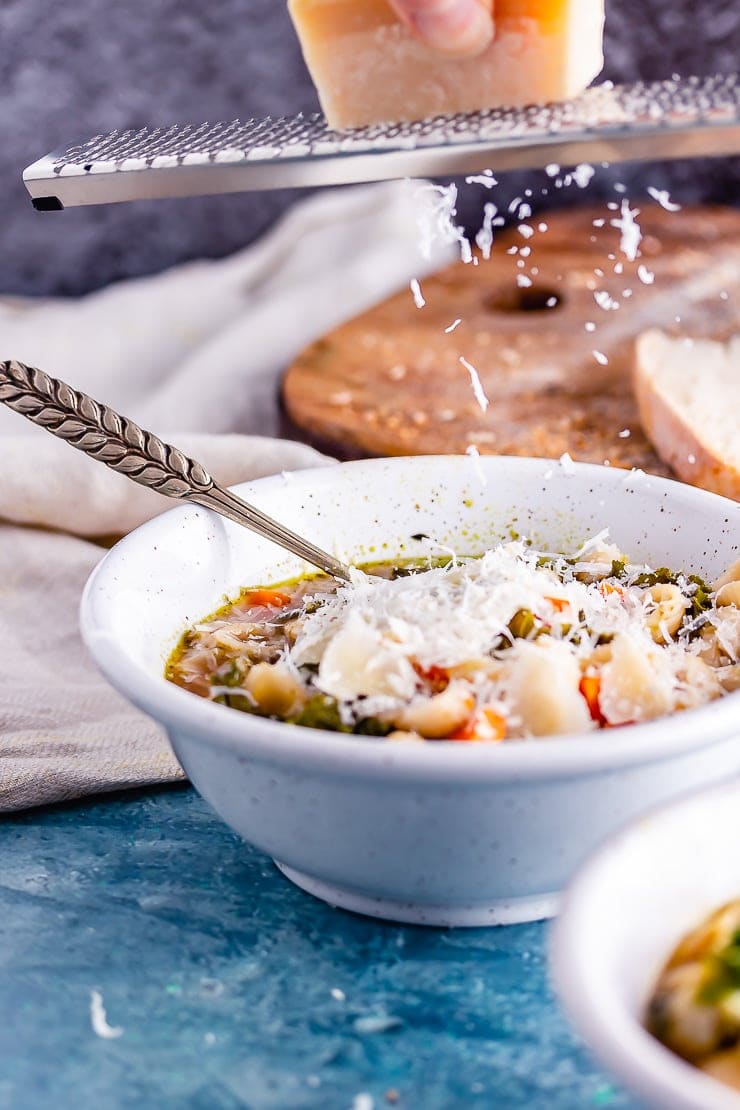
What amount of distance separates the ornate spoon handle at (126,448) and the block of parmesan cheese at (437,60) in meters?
0.56

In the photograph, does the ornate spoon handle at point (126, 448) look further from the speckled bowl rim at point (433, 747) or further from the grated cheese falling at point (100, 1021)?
the grated cheese falling at point (100, 1021)

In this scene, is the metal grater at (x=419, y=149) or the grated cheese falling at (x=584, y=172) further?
the grated cheese falling at (x=584, y=172)

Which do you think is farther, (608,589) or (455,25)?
(608,589)

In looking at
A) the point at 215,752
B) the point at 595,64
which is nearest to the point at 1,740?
the point at 215,752

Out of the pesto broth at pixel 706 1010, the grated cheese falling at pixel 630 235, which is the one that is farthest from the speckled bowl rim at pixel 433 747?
the grated cheese falling at pixel 630 235

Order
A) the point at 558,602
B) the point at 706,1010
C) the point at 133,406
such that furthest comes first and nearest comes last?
the point at 133,406
the point at 558,602
the point at 706,1010

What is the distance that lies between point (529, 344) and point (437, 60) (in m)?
1.78

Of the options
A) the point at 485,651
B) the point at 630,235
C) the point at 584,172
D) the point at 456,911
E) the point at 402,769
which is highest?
the point at 402,769

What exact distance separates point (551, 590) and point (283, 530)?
47cm

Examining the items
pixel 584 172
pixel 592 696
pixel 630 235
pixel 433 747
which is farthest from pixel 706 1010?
pixel 584 172

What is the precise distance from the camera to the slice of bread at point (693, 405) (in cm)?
257

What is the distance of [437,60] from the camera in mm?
1604

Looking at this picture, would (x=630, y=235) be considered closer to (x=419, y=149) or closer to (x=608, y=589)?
(x=608, y=589)

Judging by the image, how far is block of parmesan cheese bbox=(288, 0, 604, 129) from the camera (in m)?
1.58
